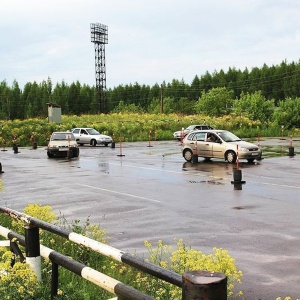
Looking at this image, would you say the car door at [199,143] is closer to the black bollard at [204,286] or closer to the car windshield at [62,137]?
the car windshield at [62,137]

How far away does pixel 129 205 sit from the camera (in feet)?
41.7

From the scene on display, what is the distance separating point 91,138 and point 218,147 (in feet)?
66.5

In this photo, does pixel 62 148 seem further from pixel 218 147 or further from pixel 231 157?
pixel 231 157

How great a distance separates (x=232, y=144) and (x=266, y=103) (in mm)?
51467

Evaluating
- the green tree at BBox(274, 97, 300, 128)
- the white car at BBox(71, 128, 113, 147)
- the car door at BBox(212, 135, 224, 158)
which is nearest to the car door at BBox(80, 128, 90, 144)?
the white car at BBox(71, 128, 113, 147)

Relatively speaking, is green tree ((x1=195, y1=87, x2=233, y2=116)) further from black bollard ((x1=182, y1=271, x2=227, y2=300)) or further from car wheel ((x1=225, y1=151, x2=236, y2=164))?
black bollard ((x1=182, y1=271, x2=227, y2=300))

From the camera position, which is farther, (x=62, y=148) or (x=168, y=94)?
(x=168, y=94)

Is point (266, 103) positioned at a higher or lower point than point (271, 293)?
higher

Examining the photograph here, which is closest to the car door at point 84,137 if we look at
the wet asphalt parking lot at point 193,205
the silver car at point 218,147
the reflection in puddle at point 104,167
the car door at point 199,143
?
the reflection in puddle at point 104,167

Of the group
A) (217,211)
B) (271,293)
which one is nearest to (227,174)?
(217,211)

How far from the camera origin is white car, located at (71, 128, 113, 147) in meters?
42.7

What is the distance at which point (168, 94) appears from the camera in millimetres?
126562

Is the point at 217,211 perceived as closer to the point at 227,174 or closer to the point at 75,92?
the point at 227,174

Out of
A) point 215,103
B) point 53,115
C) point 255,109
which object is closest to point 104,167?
point 53,115
